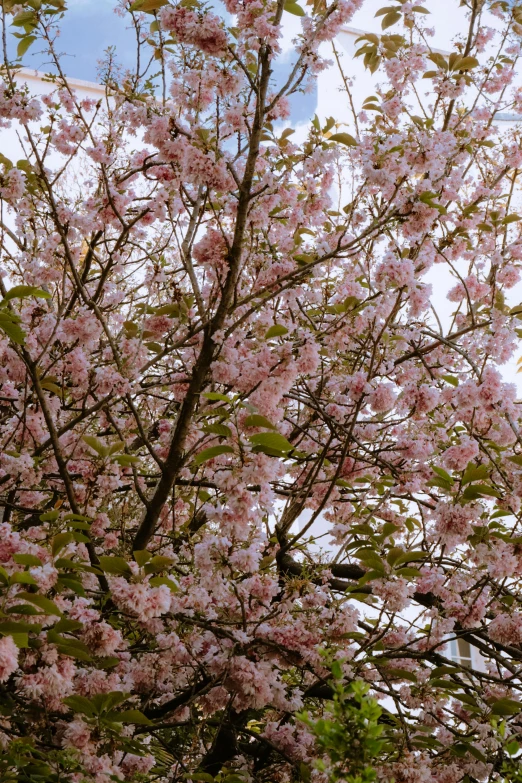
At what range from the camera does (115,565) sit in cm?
220

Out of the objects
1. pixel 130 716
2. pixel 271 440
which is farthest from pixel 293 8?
pixel 130 716

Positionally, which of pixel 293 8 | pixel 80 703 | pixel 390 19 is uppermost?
pixel 390 19

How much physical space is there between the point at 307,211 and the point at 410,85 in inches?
58.8

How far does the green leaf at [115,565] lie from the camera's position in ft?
7.09

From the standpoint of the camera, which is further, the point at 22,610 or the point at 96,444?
the point at 96,444

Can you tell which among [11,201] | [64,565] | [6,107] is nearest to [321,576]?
[64,565]

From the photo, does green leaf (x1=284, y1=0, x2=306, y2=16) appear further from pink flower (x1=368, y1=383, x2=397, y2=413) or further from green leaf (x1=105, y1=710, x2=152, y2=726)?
green leaf (x1=105, y1=710, x2=152, y2=726)

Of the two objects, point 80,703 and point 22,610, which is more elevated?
point 22,610

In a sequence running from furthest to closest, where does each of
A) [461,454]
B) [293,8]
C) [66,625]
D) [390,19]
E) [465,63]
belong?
[390,19], [465,63], [461,454], [293,8], [66,625]

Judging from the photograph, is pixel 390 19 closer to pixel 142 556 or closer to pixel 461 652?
pixel 142 556

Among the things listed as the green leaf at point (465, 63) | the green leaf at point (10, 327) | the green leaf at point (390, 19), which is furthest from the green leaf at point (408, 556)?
the green leaf at point (390, 19)

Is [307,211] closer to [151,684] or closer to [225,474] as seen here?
[225,474]

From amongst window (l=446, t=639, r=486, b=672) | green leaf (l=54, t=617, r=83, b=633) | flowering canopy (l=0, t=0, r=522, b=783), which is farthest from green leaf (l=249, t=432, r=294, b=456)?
window (l=446, t=639, r=486, b=672)

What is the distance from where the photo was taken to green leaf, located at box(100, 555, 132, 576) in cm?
216
